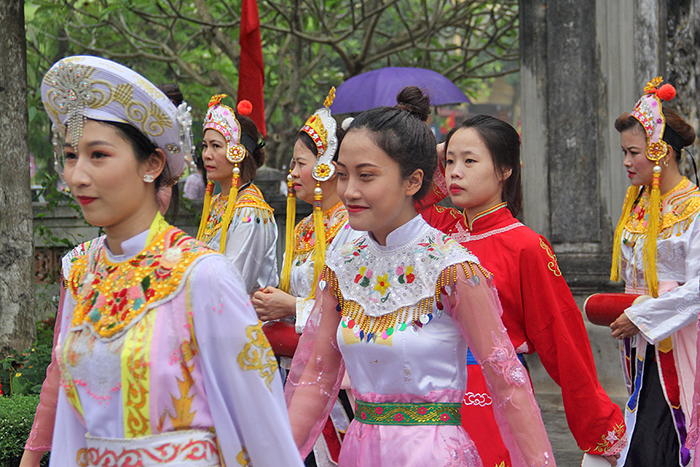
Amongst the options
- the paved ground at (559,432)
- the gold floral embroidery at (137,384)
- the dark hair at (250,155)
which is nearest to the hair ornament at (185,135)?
the gold floral embroidery at (137,384)

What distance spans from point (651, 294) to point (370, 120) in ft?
8.31

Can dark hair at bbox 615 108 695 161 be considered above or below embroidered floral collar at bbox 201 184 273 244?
above

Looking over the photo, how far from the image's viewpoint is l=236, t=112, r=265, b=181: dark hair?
4645 millimetres

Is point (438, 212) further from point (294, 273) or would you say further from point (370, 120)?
point (370, 120)

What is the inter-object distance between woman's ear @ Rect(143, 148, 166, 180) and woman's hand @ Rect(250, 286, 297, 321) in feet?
6.52

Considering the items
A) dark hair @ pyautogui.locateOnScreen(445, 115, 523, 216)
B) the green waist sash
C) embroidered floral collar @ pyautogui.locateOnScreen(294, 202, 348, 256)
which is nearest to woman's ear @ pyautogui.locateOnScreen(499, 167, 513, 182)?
dark hair @ pyautogui.locateOnScreen(445, 115, 523, 216)

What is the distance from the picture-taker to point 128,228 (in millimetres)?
1931

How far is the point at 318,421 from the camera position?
246 centimetres

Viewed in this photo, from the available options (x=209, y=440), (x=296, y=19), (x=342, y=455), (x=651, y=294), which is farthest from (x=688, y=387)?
(x=296, y=19)

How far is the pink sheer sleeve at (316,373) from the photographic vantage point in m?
2.42

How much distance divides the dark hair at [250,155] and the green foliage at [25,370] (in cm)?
163

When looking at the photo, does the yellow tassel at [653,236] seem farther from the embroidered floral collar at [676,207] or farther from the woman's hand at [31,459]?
the woman's hand at [31,459]

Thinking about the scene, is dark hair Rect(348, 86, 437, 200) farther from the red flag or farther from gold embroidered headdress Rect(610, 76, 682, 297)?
the red flag

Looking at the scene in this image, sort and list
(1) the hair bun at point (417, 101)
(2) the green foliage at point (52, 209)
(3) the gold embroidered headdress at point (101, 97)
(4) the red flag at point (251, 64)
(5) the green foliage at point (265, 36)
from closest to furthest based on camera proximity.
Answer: (3) the gold embroidered headdress at point (101, 97)
(1) the hair bun at point (417, 101)
(4) the red flag at point (251, 64)
(2) the green foliage at point (52, 209)
(5) the green foliage at point (265, 36)
